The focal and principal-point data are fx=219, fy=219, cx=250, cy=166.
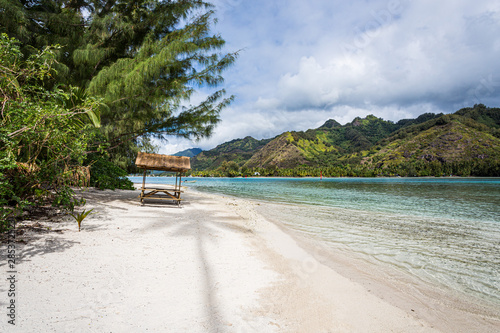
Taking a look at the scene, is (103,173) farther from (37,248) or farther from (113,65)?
(37,248)

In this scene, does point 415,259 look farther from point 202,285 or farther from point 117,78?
point 117,78

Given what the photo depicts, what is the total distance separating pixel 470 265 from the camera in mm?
5086

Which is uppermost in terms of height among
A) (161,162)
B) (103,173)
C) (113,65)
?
(113,65)

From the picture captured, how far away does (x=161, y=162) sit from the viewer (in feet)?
36.1

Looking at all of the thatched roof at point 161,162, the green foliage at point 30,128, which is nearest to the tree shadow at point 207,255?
the green foliage at point 30,128

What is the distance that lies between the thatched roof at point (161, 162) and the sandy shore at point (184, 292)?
564 cm

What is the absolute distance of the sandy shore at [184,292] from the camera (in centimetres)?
248

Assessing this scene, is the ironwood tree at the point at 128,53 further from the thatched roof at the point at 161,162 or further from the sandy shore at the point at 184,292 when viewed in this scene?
the sandy shore at the point at 184,292

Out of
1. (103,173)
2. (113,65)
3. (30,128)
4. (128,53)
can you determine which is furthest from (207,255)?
(103,173)

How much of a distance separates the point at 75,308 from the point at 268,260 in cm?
336

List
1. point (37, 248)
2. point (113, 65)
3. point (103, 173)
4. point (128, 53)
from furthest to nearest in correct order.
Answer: point (103, 173) < point (128, 53) < point (113, 65) < point (37, 248)

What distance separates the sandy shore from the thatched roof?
222 inches

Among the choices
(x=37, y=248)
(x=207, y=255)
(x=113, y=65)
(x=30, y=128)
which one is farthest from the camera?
(x=113, y=65)

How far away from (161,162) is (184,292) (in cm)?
883
